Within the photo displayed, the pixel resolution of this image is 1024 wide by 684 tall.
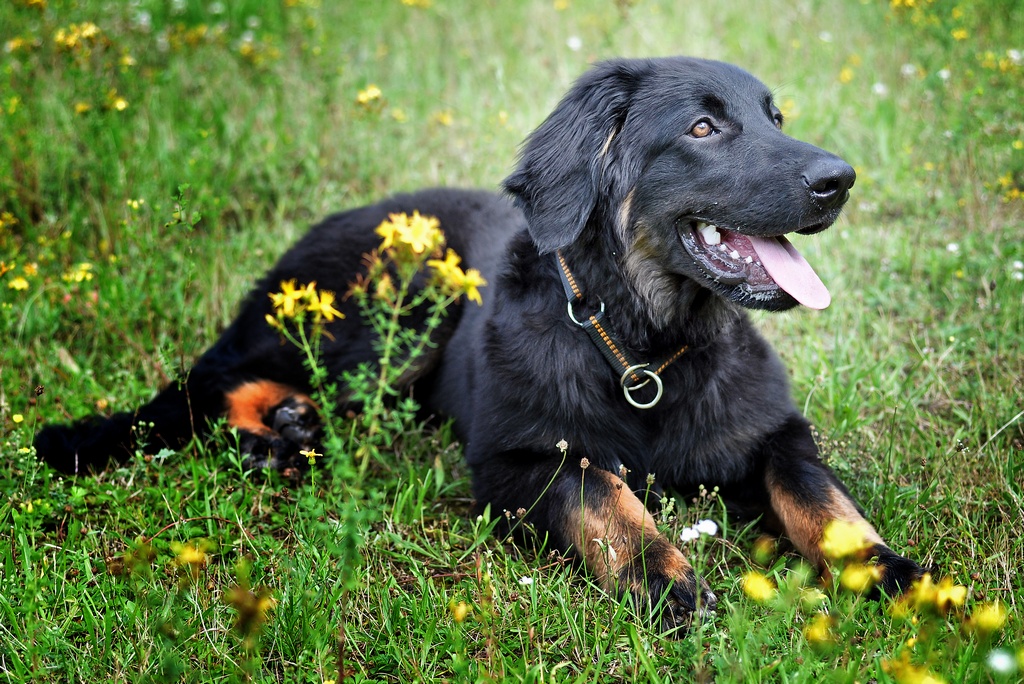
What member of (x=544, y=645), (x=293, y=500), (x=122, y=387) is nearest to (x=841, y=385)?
(x=544, y=645)

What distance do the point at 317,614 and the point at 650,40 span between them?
5245 millimetres

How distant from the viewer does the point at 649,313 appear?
2.69 metres

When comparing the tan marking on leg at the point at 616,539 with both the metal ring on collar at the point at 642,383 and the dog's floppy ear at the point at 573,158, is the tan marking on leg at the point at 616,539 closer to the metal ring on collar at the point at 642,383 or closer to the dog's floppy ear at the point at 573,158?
the metal ring on collar at the point at 642,383

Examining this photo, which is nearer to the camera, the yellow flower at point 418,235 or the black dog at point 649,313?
the yellow flower at point 418,235

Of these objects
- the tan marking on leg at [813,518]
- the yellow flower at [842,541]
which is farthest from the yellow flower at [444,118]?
the yellow flower at [842,541]

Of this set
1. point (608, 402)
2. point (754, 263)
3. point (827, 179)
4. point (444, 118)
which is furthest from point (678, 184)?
point (444, 118)

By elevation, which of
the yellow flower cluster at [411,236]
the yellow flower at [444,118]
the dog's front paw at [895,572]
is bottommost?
the dog's front paw at [895,572]

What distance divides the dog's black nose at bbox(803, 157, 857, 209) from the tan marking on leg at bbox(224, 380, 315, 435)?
6.85 feet

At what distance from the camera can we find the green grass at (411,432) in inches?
83.7

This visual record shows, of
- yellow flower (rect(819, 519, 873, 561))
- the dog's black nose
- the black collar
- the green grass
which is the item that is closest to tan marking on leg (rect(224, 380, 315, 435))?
the green grass

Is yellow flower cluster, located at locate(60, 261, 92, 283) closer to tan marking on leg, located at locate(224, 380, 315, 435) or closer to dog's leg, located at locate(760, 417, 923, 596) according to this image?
tan marking on leg, located at locate(224, 380, 315, 435)

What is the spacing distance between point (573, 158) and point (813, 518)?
1276mm

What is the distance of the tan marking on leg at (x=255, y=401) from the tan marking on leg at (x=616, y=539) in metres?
1.46

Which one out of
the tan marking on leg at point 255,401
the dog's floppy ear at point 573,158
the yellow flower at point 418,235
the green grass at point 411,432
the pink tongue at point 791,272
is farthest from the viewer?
the tan marking on leg at point 255,401
